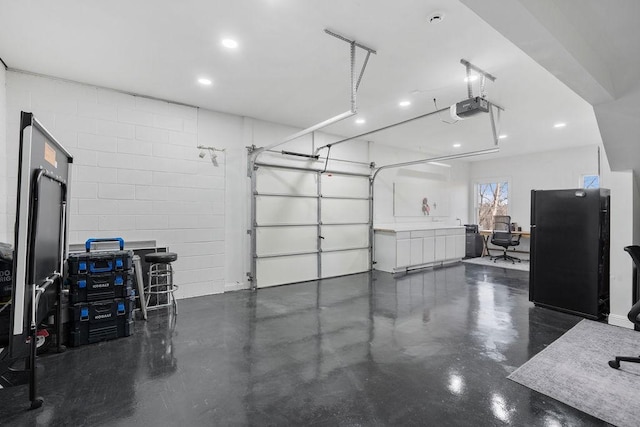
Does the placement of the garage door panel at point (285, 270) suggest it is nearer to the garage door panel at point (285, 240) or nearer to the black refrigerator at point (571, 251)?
the garage door panel at point (285, 240)

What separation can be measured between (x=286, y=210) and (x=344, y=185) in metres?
1.57

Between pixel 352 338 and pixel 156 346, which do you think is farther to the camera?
pixel 352 338

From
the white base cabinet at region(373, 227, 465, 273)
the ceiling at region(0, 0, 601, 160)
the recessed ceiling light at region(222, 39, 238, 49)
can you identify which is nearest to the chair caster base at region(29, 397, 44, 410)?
the ceiling at region(0, 0, 601, 160)

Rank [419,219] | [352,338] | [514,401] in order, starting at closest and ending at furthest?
[514,401], [352,338], [419,219]

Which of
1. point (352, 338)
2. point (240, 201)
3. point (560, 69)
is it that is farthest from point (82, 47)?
point (560, 69)

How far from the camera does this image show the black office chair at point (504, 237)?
24.5ft

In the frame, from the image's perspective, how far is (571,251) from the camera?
3908 mm

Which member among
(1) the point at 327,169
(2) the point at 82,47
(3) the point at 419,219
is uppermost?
(2) the point at 82,47

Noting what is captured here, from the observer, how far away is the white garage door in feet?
17.5

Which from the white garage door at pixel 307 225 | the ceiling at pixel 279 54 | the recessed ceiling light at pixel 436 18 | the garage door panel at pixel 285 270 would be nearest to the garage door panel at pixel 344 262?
the white garage door at pixel 307 225

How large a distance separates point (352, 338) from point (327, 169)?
385 centimetres

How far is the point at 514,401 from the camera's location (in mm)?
2037

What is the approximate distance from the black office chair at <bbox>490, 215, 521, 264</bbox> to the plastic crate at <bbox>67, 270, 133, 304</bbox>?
314 inches

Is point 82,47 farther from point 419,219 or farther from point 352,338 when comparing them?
point 419,219
